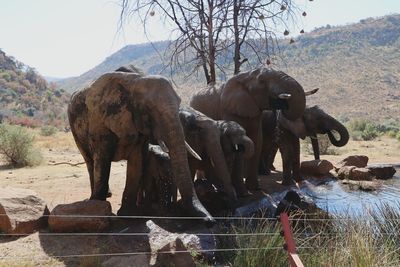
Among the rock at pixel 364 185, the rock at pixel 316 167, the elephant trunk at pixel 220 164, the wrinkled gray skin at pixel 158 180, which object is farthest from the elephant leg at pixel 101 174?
the rock at pixel 316 167

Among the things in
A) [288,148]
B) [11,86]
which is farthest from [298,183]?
[11,86]

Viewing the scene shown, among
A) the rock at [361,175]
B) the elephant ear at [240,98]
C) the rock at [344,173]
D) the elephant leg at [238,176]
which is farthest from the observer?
the rock at [344,173]

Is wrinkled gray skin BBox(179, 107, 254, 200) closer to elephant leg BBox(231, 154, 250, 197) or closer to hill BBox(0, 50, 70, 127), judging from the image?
elephant leg BBox(231, 154, 250, 197)

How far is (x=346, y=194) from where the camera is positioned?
10492 millimetres

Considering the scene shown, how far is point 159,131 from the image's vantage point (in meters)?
6.73

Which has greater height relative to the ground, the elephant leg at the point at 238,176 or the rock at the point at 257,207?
the elephant leg at the point at 238,176

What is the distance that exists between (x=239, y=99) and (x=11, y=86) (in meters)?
53.3

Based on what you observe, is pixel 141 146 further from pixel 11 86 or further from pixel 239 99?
pixel 11 86

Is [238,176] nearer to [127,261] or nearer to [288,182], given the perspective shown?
[288,182]

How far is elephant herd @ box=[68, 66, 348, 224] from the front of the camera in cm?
677

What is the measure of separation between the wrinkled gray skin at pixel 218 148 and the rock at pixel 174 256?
280cm

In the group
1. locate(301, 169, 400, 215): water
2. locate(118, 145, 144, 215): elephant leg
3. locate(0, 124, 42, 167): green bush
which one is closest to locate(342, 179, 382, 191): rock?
locate(301, 169, 400, 215): water

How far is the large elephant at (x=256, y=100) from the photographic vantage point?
388 inches

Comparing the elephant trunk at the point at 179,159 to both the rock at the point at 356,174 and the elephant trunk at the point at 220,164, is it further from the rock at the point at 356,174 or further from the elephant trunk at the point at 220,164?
the rock at the point at 356,174
